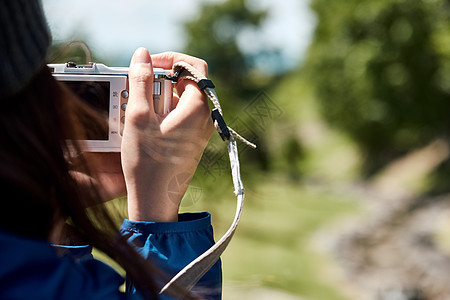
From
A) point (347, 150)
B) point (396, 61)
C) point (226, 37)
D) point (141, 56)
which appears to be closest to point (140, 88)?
point (141, 56)

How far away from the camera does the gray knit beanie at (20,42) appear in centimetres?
40

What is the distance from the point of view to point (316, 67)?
13719 mm

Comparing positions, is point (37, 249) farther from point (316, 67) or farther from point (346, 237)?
point (316, 67)

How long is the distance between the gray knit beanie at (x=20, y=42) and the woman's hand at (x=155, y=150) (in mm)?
197

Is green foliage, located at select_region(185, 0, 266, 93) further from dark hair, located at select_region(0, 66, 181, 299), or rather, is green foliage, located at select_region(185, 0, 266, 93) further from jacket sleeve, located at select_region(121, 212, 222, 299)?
dark hair, located at select_region(0, 66, 181, 299)

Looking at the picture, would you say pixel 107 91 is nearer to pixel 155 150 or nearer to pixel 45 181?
pixel 155 150

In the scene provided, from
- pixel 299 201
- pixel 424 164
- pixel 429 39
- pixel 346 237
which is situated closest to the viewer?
pixel 346 237

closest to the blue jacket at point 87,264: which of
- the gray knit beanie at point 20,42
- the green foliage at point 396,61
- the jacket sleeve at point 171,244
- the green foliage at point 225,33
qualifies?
the jacket sleeve at point 171,244

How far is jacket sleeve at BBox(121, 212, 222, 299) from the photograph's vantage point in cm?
60

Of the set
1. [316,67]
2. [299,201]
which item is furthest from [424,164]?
[299,201]

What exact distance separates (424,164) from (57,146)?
12563 mm

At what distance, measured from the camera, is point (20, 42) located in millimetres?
405

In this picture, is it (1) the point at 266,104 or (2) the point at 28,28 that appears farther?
(1) the point at 266,104

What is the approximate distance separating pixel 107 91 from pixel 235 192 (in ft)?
0.85
